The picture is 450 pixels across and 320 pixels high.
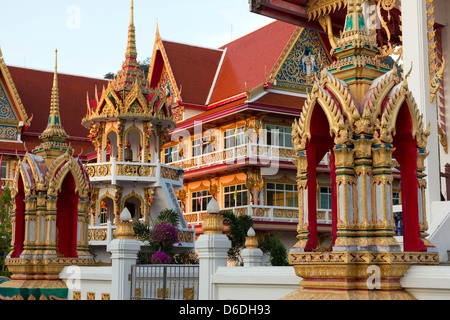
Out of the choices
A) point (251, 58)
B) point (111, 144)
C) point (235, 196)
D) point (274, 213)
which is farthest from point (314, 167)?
point (251, 58)

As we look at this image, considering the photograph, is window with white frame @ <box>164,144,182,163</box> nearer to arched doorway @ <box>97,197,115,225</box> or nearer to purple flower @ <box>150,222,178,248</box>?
arched doorway @ <box>97,197,115,225</box>

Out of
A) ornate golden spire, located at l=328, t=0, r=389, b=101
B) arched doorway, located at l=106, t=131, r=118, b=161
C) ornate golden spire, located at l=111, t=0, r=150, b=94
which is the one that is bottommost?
ornate golden spire, located at l=328, t=0, r=389, b=101

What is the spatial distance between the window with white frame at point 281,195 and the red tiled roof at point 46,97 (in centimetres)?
1185

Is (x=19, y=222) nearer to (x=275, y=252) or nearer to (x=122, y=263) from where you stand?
(x=122, y=263)

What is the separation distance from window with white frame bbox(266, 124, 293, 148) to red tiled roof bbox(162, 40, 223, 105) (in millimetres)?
4457

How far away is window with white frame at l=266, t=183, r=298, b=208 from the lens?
30.4 m

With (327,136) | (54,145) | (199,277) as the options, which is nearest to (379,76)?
(327,136)

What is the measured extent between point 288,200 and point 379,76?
75.1ft

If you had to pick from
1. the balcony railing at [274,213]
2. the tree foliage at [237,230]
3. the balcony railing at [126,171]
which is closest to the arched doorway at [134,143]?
the balcony railing at [126,171]

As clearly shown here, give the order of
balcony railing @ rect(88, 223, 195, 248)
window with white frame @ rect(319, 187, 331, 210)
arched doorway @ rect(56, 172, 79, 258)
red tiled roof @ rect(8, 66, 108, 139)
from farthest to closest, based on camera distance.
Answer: red tiled roof @ rect(8, 66, 108, 139) < window with white frame @ rect(319, 187, 331, 210) < balcony railing @ rect(88, 223, 195, 248) < arched doorway @ rect(56, 172, 79, 258)

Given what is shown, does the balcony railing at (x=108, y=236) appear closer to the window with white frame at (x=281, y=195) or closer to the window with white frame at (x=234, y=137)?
the window with white frame at (x=281, y=195)

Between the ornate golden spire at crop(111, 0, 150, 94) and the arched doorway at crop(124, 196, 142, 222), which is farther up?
the ornate golden spire at crop(111, 0, 150, 94)

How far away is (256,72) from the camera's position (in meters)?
31.5

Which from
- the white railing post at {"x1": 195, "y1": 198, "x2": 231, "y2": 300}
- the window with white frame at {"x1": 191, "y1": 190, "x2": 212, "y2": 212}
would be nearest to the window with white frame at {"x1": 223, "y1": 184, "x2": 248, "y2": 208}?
the window with white frame at {"x1": 191, "y1": 190, "x2": 212, "y2": 212}
